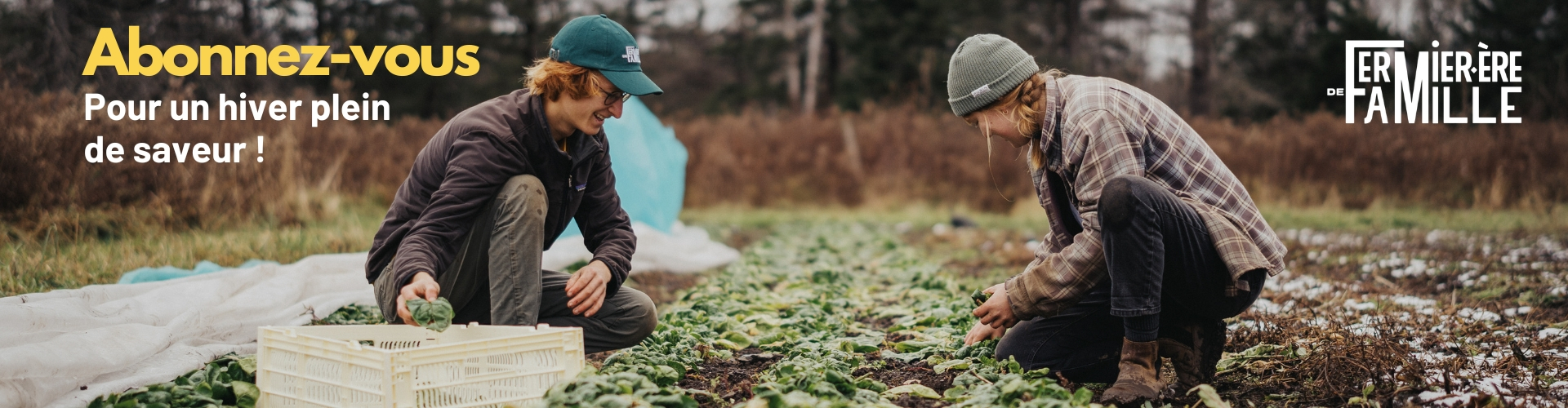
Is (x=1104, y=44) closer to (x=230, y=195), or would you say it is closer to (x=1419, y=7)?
(x=1419, y=7)

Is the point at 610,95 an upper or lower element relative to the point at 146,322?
upper

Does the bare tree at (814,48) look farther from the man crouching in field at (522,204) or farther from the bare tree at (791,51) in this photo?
the man crouching in field at (522,204)

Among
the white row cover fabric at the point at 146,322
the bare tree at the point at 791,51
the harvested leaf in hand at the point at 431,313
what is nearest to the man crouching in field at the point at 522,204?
the harvested leaf in hand at the point at 431,313

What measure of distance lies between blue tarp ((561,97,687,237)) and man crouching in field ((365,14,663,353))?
12.6 ft

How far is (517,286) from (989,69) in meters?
1.52

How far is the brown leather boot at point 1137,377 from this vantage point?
2.93m

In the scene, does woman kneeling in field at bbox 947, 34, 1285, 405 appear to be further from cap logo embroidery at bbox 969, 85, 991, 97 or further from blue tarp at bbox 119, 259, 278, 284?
blue tarp at bbox 119, 259, 278, 284

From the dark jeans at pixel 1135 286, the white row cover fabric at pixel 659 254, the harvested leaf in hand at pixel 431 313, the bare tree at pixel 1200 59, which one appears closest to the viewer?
the harvested leaf in hand at pixel 431 313

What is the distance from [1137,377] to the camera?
9.75 feet

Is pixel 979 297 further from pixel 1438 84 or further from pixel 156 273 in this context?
pixel 1438 84

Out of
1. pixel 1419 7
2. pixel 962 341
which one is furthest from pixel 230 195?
pixel 1419 7

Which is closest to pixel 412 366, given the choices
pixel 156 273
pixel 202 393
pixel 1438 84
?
pixel 202 393

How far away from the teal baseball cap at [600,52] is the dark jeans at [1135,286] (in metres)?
1.40

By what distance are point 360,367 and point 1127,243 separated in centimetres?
202
